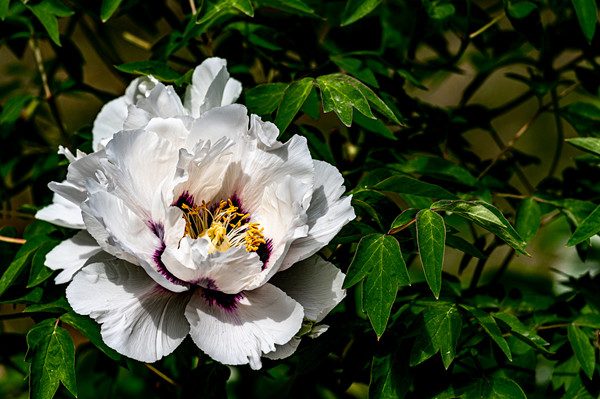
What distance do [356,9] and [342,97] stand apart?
0.81ft

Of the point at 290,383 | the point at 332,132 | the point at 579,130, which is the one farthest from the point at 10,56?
the point at 579,130

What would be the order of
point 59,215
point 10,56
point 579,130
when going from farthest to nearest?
point 10,56 → point 579,130 → point 59,215

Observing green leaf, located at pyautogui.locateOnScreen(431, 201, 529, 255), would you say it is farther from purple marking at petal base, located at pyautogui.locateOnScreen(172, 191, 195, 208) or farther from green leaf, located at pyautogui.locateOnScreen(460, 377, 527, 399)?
purple marking at petal base, located at pyautogui.locateOnScreen(172, 191, 195, 208)

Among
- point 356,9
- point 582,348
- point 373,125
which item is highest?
point 356,9

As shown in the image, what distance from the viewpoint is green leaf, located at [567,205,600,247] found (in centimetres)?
88

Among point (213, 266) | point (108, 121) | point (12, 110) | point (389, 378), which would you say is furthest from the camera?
point (12, 110)

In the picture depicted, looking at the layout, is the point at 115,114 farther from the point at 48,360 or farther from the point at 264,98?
the point at 48,360

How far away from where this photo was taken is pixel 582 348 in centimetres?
94

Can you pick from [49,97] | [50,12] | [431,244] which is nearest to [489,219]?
[431,244]

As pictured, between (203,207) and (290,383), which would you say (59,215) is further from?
(290,383)

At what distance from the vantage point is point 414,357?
0.81 meters

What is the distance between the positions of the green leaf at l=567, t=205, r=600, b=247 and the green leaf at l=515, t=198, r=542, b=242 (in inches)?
5.9

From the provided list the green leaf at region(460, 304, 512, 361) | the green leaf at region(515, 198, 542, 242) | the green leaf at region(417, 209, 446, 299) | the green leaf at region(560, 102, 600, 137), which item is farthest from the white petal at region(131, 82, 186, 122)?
the green leaf at region(560, 102, 600, 137)

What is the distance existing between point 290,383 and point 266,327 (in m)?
0.43
